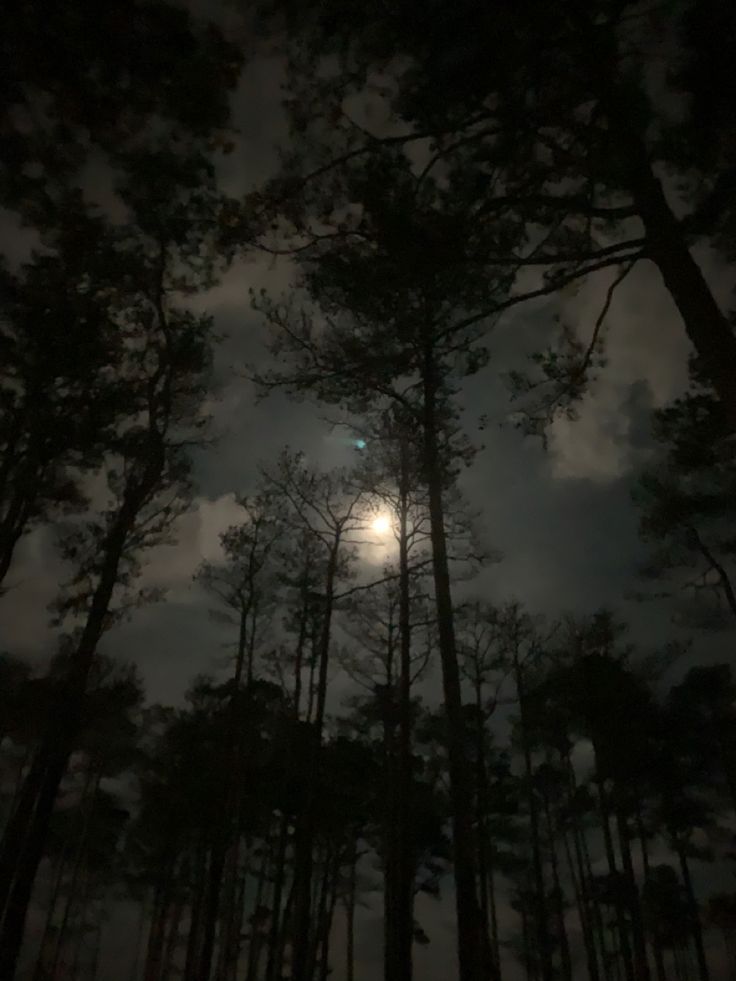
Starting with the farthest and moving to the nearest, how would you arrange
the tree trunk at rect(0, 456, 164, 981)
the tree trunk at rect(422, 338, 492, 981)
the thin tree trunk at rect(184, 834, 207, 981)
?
the thin tree trunk at rect(184, 834, 207, 981), the tree trunk at rect(0, 456, 164, 981), the tree trunk at rect(422, 338, 492, 981)

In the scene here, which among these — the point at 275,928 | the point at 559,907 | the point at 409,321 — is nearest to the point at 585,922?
the point at 559,907

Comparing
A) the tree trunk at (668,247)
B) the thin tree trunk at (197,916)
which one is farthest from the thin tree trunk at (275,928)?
the tree trunk at (668,247)

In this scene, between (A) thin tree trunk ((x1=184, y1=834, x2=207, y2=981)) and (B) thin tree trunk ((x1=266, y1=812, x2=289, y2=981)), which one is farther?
(A) thin tree trunk ((x1=184, y1=834, x2=207, y2=981))

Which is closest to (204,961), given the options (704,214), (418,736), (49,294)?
(418,736)

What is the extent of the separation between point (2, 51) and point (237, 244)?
301 cm

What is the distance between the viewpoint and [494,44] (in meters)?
6.48

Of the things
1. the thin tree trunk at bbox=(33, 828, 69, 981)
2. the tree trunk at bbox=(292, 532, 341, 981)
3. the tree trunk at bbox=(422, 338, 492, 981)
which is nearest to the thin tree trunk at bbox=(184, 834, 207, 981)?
the thin tree trunk at bbox=(33, 828, 69, 981)

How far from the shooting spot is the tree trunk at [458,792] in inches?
273

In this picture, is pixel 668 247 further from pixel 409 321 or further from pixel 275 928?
pixel 275 928

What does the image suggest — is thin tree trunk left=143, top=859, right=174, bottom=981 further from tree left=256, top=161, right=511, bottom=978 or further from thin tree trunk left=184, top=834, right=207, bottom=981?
tree left=256, top=161, right=511, bottom=978

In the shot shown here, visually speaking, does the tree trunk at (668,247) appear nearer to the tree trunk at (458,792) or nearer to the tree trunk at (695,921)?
the tree trunk at (458,792)

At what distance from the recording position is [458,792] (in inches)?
308

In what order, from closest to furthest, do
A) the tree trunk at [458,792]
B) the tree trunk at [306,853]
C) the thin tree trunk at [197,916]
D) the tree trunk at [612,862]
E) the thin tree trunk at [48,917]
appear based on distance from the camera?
the tree trunk at [458,792]
the tree trunk at [306,853]
the tree trunk at [612,862]
the thin tree trunk at [197,916]
the thin tree trunk at [48,917]

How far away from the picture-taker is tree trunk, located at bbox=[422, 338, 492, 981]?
693cm
